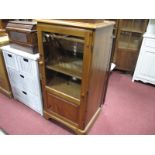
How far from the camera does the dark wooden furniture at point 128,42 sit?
279 centimetres

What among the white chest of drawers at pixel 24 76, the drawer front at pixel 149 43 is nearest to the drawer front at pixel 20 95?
the white chest of drawers at pixel 24 76

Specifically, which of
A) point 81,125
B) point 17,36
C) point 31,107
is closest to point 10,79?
point 31,107

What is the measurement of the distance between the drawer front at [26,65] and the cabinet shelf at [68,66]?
0.22 m

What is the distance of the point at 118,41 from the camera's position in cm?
293

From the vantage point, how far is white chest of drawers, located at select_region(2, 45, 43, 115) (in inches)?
64.5

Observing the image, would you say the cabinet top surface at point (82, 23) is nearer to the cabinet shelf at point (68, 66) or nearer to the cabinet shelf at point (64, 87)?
the cabinet shelf at point (68, 66)

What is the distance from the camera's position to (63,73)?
1.53 metres

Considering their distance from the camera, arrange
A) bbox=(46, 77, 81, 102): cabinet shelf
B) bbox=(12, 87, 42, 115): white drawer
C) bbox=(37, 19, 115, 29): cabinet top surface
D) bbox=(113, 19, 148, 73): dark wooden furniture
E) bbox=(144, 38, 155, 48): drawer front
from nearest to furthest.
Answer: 1. bbox=(37, 19, 115, 29): cabinet top surface
2. bbox=(46, 77, 81, 102): cabinet shelf
3. bbox=(12, 87, 42, 115): white drawer
4. bbox=(144, 38, 155, 48): drawer front
5. bbox=(113, 19, 148, 73): dark wooden furniture

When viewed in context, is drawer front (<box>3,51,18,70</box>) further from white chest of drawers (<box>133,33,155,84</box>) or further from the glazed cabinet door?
white chest of drawers (<box>133,33,155,84</box>)

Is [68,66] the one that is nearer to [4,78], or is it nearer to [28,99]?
[28,99]

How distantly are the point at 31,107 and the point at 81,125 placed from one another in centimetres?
83

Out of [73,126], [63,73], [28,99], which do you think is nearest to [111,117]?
[73,126]

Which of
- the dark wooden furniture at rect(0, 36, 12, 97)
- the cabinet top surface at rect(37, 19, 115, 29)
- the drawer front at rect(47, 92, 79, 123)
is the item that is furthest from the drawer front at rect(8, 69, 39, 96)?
the cabinet top surface at rect(37, 19, 115, 29)

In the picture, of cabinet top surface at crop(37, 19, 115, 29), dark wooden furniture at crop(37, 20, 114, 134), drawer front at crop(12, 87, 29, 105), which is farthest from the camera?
drawer front at crop(12, 87, 29, 105)
